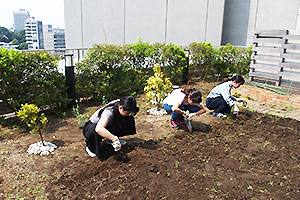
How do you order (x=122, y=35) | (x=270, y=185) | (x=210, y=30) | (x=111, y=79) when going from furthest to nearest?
1. (x=122, y=35)
2. (x=210, y=30)
3. (x=111, y=79)
4. (x=270, y=185)

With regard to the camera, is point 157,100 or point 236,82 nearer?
point 236,82

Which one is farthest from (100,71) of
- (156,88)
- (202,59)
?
(202,59)

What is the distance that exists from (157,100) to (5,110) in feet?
10.1

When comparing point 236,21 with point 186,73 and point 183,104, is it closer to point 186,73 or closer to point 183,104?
point 186,73

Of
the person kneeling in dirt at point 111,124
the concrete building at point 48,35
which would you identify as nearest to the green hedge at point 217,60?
the person kneeling in dirt at point 111,124

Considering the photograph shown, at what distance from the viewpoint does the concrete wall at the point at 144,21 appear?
14.1m

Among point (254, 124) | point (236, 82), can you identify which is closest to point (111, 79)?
point (236, 82)

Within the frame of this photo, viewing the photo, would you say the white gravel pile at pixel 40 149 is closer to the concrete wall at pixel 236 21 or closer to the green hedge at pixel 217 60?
the green hedge at pixel 217 60

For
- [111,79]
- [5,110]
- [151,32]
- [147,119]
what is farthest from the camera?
[151,32]

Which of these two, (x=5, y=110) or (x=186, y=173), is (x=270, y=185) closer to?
(x=186, y=173)

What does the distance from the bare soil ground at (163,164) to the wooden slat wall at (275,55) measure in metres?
3.10

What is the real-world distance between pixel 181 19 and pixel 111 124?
1225 centimetres

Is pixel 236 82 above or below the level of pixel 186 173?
above

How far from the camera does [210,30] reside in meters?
14.2
